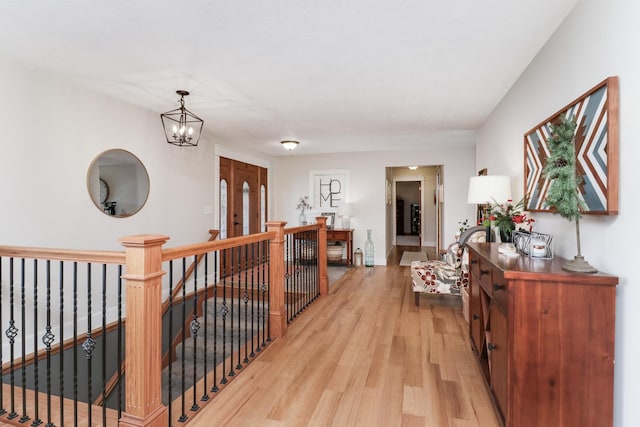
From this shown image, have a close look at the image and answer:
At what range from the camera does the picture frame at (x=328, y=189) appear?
717 cm

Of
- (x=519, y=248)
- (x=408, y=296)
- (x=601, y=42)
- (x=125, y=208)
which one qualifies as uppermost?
(x=601, y=42)

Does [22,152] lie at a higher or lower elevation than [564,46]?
lower

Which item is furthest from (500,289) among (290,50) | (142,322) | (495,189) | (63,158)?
(63,158)

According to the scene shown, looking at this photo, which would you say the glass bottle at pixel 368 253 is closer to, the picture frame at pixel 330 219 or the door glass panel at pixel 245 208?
the picture frame at pixel 330 219

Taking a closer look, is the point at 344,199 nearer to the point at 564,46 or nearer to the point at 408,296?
the point at 408,296

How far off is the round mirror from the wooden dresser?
12.4 ft

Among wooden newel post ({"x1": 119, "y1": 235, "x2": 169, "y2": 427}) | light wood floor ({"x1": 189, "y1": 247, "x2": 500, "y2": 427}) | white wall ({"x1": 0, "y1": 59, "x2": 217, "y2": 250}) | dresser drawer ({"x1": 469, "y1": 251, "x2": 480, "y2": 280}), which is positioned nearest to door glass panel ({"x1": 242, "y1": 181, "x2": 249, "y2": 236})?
white wall ({"x1": 0, "y1": 59, "x2": 217, "y2": 250})

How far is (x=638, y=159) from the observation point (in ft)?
4.58

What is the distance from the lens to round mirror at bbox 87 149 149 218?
351 cm

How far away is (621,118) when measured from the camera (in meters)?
1.50

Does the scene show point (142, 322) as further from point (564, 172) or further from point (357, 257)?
point (357, 257)

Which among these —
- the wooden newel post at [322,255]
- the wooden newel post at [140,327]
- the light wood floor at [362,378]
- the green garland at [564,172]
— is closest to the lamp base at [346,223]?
the wooden newel post at [322,255]

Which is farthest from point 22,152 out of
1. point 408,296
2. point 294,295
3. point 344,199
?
point 344,199

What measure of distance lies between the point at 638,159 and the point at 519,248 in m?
0.91
